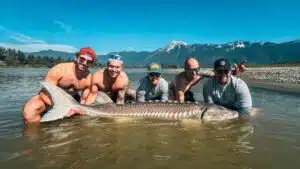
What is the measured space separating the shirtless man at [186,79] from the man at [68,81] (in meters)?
2.44

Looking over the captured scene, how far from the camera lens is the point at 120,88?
7730 millimetres

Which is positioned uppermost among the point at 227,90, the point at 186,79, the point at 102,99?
the point at 186,79

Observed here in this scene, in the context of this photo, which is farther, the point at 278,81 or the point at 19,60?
the point at 19,60

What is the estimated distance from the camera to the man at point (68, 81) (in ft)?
21.7

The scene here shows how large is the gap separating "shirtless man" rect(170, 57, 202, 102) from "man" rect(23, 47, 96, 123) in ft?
7.99

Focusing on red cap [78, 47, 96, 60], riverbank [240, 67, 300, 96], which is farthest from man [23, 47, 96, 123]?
riverbank [240, 67, 300, 96]

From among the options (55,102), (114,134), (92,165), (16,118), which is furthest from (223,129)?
(16,118)

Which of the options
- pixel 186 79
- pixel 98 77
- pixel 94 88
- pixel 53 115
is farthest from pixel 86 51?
pixel 186 79

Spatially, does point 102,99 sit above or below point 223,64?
below

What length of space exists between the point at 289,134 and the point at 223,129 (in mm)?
1187

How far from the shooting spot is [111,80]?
25.2 feet

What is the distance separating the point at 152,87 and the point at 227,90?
1957 millimetres

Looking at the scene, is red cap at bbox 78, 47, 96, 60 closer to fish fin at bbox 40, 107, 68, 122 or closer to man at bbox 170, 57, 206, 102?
fish fin at bbox 40, 107, 68, 122

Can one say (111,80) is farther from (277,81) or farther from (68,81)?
(277,81)
